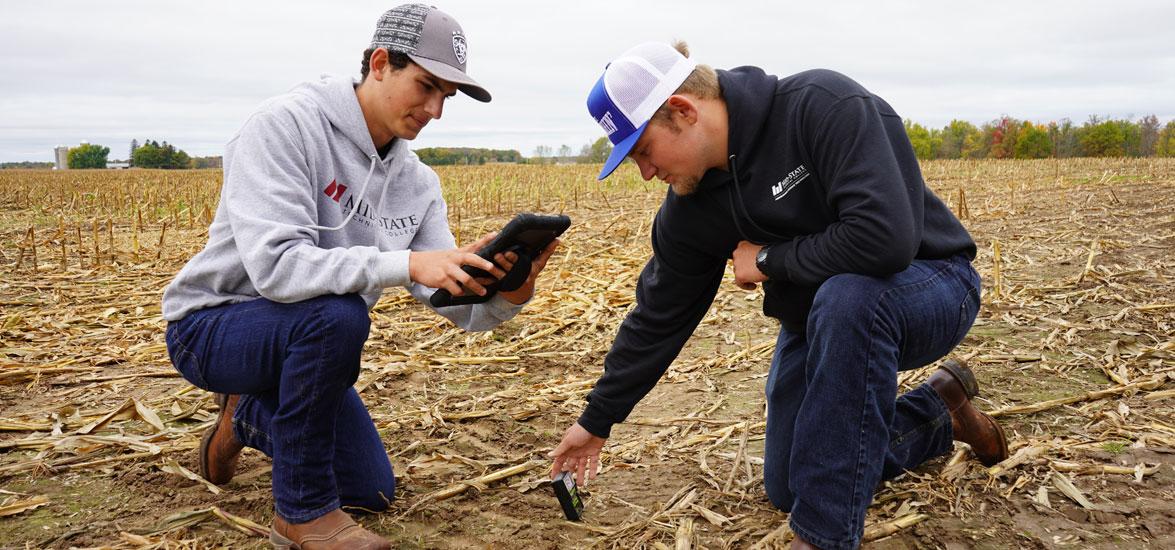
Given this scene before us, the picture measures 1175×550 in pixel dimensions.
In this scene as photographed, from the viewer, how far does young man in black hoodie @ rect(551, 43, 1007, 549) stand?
2.06 meters

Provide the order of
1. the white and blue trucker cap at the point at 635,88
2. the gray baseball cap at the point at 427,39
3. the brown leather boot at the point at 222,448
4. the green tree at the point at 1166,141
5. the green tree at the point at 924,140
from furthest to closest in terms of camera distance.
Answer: the green tree at the point at 924,140, the green tree at the point at 1166,141, the brown leather boot at the point at 222,448, the gray baseball cap at the point at 427,39, the white and blue trucker cap at the point at 635,88

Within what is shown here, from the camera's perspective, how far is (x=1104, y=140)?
3194 inches

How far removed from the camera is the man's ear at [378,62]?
2.52m

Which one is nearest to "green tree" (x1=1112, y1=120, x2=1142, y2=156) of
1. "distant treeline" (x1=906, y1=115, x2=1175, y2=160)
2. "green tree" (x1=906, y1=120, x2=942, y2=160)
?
"distant treeline" (x1=906, y1=115, x2=1175, y2=160)

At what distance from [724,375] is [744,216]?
182 cm

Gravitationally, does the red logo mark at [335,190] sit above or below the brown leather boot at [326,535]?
above

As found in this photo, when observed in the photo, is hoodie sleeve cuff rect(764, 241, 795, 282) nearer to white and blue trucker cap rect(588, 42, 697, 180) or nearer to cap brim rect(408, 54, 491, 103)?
white and blue trucker cap rect(588, 42, 697, 180)

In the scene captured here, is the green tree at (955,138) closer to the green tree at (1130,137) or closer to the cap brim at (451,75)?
the green tree at (1130,137)

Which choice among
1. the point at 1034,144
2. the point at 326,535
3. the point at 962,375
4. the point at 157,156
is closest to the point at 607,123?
the point at 326,535

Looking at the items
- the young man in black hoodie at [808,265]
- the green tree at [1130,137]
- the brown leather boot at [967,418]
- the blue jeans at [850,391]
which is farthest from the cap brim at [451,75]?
the green tree at [1130,137]

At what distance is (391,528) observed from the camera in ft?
8.57

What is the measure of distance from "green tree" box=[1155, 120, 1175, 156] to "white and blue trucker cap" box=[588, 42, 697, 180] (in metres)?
98.3

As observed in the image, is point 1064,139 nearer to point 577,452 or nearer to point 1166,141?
point 1166,141

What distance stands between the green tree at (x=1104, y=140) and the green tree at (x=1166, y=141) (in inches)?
150
